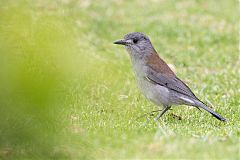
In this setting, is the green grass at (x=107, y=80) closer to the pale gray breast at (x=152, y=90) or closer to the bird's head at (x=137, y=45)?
the pale gray breast at (x=152, y=90)

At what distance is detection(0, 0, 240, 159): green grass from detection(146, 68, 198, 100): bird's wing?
480 millimetres

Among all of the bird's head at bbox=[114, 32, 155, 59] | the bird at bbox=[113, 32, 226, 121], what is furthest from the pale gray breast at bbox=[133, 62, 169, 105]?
the bird's head at bbox=[114, 32, 155, 59]

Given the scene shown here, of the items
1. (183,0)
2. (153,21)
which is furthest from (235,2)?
(153,21)

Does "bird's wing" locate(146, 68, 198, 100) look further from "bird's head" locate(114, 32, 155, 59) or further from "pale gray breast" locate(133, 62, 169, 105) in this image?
"bird's head" locate(114, 32, 155, 59)

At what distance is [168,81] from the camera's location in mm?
9344

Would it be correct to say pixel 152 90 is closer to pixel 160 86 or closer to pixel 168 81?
pixel 160 86

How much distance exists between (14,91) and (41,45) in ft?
1.26

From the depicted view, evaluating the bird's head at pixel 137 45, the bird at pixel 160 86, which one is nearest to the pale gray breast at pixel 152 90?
the bird at pixel 160 86

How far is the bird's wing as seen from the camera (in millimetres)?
9297

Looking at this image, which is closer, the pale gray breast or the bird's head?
the pale gray breast

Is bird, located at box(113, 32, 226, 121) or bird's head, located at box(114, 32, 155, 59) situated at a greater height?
bird's head, located at box(114, 32, 155, 59)

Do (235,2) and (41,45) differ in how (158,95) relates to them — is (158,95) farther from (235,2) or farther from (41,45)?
(235,2)

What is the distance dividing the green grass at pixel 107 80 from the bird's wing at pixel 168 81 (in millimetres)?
480

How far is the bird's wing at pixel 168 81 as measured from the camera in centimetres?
930
